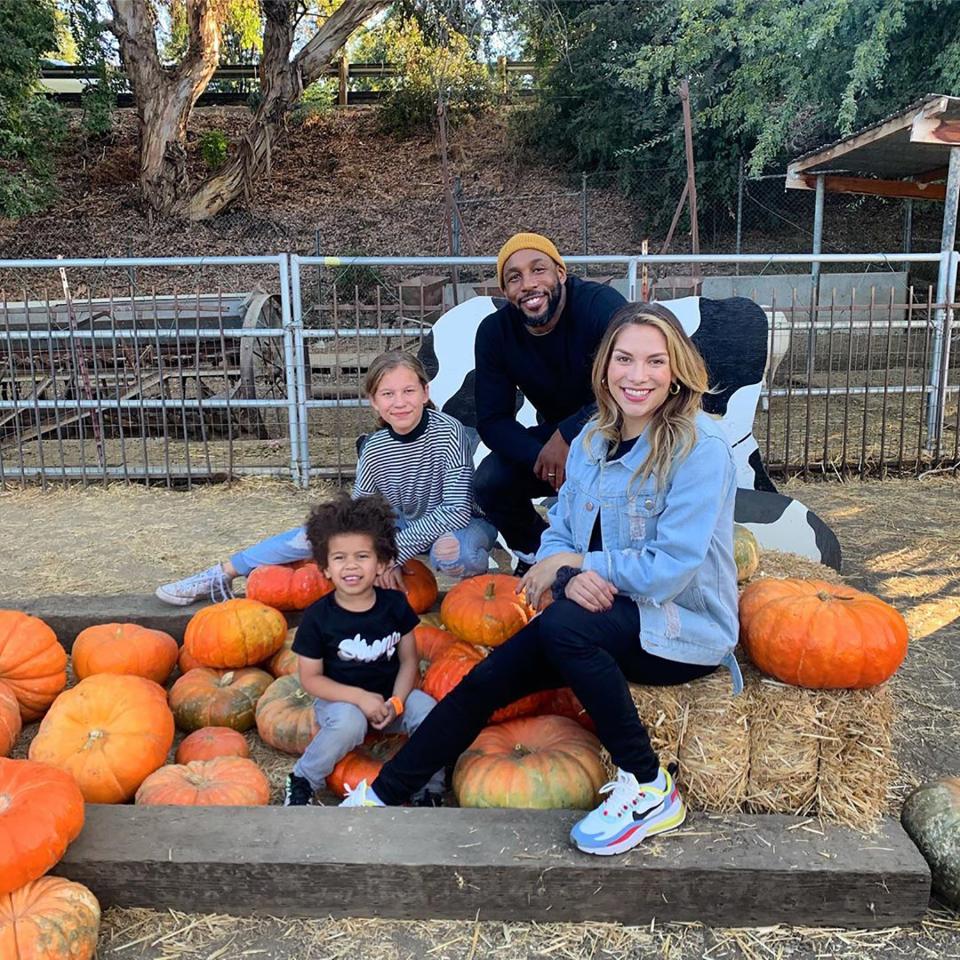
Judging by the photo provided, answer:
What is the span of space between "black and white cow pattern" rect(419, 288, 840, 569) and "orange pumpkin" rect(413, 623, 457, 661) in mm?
1634

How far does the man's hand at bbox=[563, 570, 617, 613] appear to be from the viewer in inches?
92.3

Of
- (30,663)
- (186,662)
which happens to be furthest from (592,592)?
(30,663)

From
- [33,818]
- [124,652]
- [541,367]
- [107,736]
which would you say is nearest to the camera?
[33,818]

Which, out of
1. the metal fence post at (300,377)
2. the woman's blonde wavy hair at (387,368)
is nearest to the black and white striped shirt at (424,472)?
the woman's blonde wavy hair at (387,368)

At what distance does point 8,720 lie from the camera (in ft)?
9.45

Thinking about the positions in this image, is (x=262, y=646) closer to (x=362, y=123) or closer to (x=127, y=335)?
(x=127, y=335)

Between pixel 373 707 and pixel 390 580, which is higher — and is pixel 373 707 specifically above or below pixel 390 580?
below

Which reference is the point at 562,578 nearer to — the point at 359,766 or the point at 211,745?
the point at 359,766

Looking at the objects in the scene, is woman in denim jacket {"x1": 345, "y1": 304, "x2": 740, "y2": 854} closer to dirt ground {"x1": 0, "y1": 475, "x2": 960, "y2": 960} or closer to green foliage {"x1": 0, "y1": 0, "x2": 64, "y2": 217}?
dirt ground {"x1": 0, "y1": 475, "x2": 960, "y2": 960}

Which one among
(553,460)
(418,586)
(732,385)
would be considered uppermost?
(732,385)

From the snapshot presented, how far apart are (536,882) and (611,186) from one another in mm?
22235

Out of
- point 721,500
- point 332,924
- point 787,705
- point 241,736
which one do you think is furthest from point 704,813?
point 241,736

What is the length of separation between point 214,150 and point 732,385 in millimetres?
21209

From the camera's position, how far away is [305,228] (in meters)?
22.3
